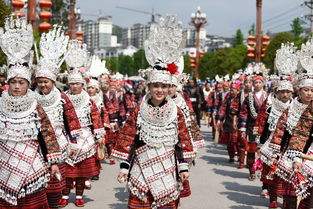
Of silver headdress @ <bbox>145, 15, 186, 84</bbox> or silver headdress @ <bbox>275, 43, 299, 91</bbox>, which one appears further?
silver headdress @ <bbox>275, 43, 299, 91</bbox>

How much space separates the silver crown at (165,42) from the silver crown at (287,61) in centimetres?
246

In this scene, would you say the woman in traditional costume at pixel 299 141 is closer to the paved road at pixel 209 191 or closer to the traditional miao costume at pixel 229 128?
the paved road at pixel 209 191

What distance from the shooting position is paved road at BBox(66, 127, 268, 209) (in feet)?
24.0

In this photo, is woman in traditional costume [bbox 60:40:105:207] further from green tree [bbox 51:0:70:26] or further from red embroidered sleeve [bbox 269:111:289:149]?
green tree [bbox 51:0:70:26]

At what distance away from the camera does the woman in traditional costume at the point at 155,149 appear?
4867mm

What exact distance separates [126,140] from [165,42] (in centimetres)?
116

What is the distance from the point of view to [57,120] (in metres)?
6.11

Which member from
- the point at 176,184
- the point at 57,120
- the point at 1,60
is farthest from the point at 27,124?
the point at 1,60

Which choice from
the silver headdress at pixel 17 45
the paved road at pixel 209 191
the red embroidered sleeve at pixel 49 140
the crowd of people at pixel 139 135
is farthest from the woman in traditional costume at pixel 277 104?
the silver headdress at pixel 17 45

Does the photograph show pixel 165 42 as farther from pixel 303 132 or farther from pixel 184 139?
pixel 303 132

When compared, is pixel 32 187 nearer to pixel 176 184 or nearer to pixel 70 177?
pixel 176 184

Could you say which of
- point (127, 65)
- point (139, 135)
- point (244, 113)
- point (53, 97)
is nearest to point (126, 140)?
point (139, 135)

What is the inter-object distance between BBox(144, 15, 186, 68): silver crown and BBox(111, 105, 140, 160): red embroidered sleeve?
0.70 metres

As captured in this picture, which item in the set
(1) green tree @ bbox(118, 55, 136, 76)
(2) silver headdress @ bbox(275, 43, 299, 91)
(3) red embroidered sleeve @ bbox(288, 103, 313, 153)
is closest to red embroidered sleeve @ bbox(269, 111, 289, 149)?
(3) red embroidered sleeve @ bbox(288, 103, 313, 153)
